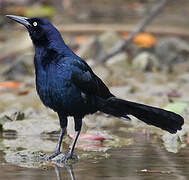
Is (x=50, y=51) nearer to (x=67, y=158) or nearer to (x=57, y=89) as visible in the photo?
(x=57, y=89)

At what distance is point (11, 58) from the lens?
35.1 feet

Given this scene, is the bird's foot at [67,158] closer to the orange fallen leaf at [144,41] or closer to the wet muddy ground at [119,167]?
the wet muddy ground at [119,167]

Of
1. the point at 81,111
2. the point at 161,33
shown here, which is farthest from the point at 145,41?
the point at 81,111

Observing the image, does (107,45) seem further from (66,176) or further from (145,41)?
(66,176)

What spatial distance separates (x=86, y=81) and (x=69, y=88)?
0.18 metres

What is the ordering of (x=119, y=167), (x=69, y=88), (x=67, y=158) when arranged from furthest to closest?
1. (x=69, y=88)
2. (x=67, y=158)
3. (x=119, y=167)

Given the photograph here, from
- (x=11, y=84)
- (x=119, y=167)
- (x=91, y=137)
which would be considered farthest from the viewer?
(x=11, y=84)

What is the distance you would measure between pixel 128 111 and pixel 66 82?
0.59m

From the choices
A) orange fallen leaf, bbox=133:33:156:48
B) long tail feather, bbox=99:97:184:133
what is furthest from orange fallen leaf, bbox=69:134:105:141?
orange fallen leaf, bbox=133:33:156:48

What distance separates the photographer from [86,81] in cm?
507

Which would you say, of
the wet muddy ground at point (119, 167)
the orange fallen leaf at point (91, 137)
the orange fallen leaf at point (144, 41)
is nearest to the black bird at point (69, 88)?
the wet muddy ground at point (119, 167)

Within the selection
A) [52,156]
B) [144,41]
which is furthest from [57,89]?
[144,41]

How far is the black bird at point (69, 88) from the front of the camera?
16.1ft

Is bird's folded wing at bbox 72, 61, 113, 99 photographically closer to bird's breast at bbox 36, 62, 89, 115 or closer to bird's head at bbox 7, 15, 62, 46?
bird's breast at bbox 36, 62, 89, 115
